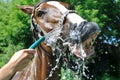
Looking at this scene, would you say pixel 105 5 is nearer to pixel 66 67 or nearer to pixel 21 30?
pixel 21 30

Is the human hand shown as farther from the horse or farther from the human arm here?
the horse

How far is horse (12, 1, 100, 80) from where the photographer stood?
356 cm

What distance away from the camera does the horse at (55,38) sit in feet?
11.7

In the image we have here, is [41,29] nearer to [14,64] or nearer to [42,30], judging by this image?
[42,30]

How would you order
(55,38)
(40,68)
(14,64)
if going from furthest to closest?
(40,68) < (55,38) < (14,64)

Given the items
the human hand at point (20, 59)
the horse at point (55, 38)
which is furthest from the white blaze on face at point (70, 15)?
the human hand at point (20, 59)

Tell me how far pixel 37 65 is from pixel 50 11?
1.62ft

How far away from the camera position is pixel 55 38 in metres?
3.88

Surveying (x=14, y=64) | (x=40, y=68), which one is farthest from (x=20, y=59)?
(x=40, y=68)

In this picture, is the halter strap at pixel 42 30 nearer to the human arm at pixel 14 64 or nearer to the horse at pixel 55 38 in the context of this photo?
the horse at pixel 55 38

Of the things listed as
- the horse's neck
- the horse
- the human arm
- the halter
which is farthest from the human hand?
the horse's neck

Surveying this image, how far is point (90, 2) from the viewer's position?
50.2ft

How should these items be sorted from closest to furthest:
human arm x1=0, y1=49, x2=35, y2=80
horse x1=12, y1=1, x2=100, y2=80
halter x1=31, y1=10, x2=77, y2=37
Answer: human arm x1=0, y1=49, x2=35, y2=80 < horse x1=12, y1=1, x2=100, y2=80 < halter x1=31, y1=10, x2=77, y2=37

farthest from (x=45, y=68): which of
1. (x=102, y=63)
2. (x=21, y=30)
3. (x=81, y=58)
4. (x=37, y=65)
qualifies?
(x=102, y=63)
